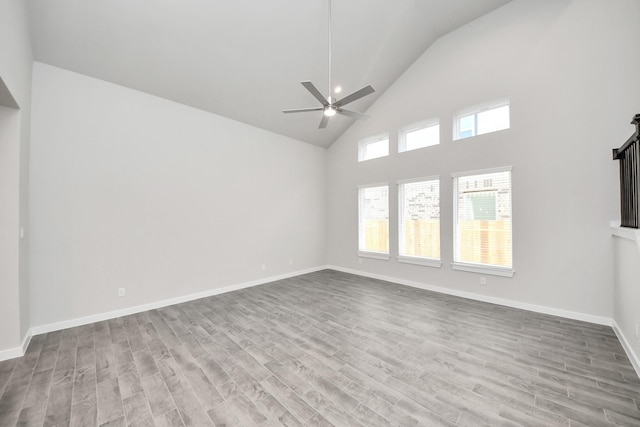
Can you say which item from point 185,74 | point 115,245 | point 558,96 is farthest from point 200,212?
point 558,96

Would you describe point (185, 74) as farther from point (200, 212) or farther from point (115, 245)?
point (115, 245)

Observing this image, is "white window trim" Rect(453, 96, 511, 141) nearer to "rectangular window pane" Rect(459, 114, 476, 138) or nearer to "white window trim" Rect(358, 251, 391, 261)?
"rectangular window pane" Rect(459, 114, 476, 138)

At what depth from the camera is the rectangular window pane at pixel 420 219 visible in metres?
4.96

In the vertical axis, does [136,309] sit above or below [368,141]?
below

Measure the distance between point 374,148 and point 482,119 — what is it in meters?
2.32

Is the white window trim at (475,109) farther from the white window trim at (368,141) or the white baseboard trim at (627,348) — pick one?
the white baseboard trim at (627,348)

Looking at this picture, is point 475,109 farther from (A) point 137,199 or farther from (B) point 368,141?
(A) point 137,199

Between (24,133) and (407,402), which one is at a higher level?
(24,133)

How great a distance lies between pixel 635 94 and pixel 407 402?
4587 millimetres

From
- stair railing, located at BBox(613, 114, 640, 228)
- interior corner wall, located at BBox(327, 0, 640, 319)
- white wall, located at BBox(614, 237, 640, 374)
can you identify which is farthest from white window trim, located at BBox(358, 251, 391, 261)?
stair railing, located at BBox(613, 114, 640, 228)

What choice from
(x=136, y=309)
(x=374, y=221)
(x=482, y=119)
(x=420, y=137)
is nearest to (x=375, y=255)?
(x=374, y=221)

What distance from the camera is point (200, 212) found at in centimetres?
465

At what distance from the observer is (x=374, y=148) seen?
20.3 feet

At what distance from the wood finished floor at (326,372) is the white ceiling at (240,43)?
366 cm
